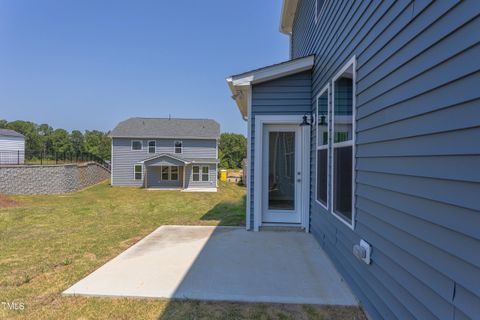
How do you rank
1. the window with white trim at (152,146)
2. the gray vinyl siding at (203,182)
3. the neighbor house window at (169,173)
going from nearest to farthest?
the gray vinyl siding at (203,182) → the neighbor house window at (169,173) → the window with white trim at (152,146)

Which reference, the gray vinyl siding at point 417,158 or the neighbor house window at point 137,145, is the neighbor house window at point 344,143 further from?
the neighbor house window at point 137,145

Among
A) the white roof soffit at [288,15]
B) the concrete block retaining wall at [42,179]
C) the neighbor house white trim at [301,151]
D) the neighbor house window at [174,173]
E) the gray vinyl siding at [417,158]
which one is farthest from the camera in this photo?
the neighbor house window at [174,173]

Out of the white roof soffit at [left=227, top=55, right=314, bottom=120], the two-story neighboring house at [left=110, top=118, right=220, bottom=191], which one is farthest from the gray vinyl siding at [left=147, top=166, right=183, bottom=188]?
the white roof soffit at [left=227, top=55, right=314, bottom=120]

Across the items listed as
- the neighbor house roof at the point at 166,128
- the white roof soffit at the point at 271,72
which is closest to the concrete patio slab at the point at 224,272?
the white roof soffit at the point at 271,72

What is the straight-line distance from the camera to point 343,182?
3287 millimetres

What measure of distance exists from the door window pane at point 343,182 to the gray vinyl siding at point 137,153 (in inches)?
727

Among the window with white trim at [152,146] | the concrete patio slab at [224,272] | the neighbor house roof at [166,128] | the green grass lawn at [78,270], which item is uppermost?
the neighbor house roof at [166,128]

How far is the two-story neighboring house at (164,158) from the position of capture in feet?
68.6

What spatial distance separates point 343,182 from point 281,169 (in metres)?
2.31

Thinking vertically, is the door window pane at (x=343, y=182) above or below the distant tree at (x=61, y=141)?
below

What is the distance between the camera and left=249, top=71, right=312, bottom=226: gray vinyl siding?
5398 millimetres

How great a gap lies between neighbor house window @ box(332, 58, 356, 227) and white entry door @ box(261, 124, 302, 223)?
1823 mm

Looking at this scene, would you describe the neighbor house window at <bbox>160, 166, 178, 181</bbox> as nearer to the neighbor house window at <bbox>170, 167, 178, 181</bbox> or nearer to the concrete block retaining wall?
the neighbor house window at <bbox>170, 167, 178, 181</bbox>

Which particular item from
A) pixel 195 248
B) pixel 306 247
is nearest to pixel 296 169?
pixel 306 247
